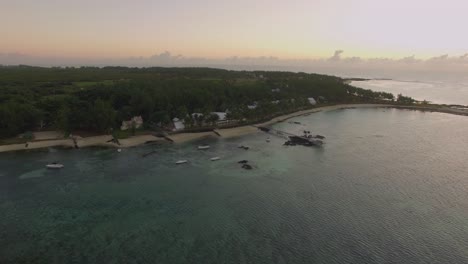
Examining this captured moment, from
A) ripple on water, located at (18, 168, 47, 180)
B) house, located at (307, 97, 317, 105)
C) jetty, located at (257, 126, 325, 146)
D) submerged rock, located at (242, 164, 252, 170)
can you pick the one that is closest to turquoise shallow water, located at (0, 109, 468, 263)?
ripple on water, located at (18, 168, 47, 180)

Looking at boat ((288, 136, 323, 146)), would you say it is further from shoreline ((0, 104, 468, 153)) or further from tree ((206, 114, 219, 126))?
tree ((206, 114, 219, 126))

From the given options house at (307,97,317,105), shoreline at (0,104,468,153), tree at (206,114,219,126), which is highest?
house at (307,97,317,105)

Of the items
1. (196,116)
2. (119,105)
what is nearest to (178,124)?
(196,116)

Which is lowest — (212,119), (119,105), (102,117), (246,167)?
(246,167)

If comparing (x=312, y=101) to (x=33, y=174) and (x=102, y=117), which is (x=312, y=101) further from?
(x=33, y=174)

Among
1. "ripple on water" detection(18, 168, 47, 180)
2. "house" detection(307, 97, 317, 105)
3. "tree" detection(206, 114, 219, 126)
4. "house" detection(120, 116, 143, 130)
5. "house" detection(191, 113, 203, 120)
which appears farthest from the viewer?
"house" detection(307, 97, 317, 105)

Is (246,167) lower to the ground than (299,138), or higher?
lower

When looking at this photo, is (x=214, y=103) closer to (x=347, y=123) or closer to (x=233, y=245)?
(x=347, y=123)
